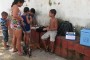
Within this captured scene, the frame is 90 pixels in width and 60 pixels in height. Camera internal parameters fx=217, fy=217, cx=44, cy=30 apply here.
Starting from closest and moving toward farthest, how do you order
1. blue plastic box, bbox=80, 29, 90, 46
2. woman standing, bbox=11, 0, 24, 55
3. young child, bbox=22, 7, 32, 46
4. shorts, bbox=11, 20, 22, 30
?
blue plastic box, bbox=80, 29, 90, 46, woman standing, bbox=11, 0, 24, 55, shorts, bbox=11, 20, 22, 30, young child, bbox=22, 7, 32, 46

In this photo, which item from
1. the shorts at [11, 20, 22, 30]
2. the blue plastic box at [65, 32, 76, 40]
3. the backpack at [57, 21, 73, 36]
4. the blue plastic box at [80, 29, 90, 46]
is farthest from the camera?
the backpack at [57, 21, 73, 36]

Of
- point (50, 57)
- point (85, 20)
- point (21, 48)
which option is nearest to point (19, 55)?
point (21, 48)

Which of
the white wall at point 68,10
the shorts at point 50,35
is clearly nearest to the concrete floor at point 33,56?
the shorts at point 50,35

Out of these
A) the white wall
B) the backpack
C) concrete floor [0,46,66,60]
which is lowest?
concrete floor [0,46,66,60]

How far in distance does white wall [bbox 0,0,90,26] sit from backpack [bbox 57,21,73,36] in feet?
0.57

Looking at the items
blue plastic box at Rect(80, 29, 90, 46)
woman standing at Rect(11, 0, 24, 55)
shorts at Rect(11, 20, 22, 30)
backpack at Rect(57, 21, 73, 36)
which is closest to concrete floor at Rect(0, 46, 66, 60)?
woman standing at Rect(11, 0, 24, 55)

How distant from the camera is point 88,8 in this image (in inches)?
A: 233

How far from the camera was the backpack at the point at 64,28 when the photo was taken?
642 centimetres

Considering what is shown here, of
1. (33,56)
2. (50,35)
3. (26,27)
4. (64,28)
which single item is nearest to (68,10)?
(64,28)

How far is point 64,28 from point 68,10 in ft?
1.95

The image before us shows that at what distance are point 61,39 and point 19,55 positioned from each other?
1345 mm

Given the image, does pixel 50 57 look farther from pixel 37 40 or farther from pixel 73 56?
pixel 37 40

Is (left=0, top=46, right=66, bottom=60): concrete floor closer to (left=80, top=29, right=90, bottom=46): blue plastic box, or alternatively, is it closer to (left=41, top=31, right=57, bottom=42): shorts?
(left=41, top=31, right=57, bottom=42): shorts

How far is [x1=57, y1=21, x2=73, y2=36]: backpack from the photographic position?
21.1ft
